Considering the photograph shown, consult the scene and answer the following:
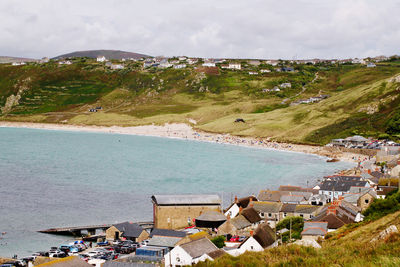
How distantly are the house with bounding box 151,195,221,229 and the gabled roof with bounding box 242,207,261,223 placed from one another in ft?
8.65

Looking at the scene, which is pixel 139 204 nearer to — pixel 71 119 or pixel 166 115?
pixel 166 115

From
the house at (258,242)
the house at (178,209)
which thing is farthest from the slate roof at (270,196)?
the house at (258,242)

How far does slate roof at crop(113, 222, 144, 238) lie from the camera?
39.8m

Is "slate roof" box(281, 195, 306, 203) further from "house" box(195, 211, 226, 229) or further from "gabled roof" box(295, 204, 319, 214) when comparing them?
"house" box(195, 211, 226, 229)

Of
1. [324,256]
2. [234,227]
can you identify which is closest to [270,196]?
[234,227]

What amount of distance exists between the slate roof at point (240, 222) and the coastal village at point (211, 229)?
0.05 feet

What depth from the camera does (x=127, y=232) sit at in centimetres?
4025

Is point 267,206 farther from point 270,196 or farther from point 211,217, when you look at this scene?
point 211,217

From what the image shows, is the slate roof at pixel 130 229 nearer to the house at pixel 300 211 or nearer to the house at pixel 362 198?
the house at pixel 300 211

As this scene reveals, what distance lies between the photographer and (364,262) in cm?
1345

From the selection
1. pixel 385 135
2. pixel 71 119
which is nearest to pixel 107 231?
pixel 385 135

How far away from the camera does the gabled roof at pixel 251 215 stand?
4203cm

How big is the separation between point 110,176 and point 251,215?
39.8 meters

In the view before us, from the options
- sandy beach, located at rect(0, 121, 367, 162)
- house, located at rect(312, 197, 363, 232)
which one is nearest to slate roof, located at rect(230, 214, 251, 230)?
house, located at rect(312, 197, 363, 232)
